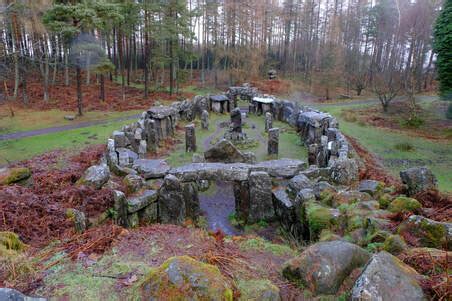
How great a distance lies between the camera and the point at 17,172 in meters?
7.18

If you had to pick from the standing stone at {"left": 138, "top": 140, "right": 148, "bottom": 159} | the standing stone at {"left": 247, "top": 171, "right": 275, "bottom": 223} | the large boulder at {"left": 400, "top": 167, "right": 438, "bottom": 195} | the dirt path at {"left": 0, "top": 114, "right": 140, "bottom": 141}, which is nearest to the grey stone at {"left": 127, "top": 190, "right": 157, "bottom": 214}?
the standing stone at {"left": 247, "top": 171, "right": 275, "bottom": 223}

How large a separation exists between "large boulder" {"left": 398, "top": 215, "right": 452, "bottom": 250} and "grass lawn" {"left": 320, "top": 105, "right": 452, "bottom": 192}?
20.0 feet

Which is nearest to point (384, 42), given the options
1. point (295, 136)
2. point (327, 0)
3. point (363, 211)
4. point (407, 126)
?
point (327, 0)

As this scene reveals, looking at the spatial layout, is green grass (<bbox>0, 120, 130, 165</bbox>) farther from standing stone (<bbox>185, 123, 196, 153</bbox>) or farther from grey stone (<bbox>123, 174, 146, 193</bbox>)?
grey stone (<bbox>123, 174, 146, 193</bbox>)

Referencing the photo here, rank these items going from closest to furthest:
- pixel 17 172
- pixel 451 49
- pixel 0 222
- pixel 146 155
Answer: pixel 0 222 → pixel 17 172 → pixel 146 155 → pixel 451 49

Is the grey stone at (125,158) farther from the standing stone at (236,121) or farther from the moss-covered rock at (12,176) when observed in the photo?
the standing stone at (236,121)

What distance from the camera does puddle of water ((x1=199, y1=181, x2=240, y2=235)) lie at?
799 cm

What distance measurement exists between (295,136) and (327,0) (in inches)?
1197

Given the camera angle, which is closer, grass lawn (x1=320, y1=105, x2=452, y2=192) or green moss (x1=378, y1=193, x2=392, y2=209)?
green moss (x1=378, y1=193, x2=392, y2=209)

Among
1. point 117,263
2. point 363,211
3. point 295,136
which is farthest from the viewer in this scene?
point 295,136

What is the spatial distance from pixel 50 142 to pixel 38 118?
592 cm

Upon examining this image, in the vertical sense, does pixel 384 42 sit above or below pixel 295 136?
above

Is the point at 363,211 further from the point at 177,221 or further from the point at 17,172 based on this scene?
the point at 17,172

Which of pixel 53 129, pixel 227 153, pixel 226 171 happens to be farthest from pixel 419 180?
pixel 53 129
